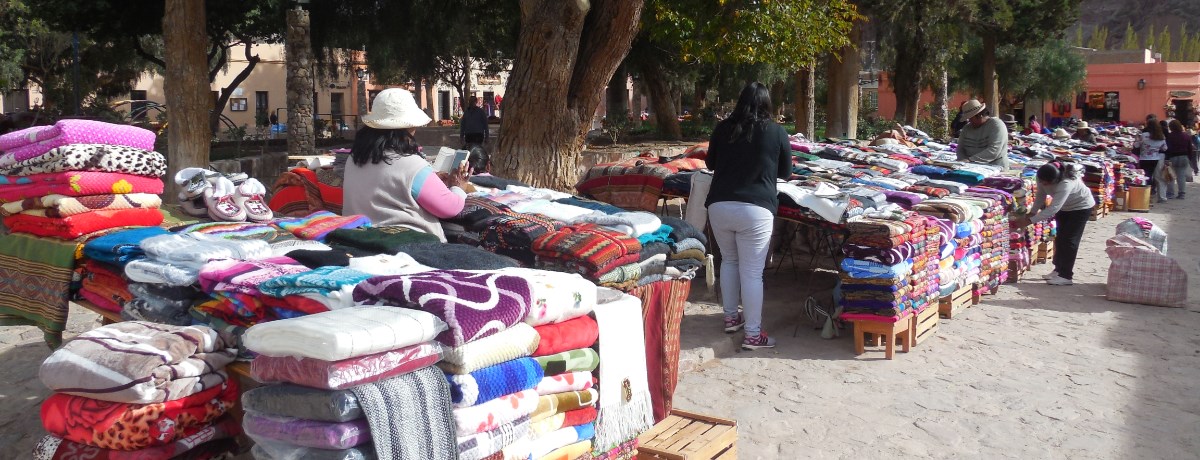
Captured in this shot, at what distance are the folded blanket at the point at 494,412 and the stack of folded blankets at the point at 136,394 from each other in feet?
2.90

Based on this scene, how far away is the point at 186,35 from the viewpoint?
11711mm

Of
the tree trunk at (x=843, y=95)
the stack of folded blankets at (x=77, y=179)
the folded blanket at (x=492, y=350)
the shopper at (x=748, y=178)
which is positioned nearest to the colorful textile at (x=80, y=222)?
the stack of folded blankets at (x=77, y=179)

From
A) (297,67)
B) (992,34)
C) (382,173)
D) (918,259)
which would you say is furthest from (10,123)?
(992,34)

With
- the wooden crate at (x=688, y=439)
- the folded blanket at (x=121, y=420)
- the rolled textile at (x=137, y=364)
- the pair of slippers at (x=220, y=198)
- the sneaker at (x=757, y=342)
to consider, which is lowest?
the sneaker at (x=757, y=342)

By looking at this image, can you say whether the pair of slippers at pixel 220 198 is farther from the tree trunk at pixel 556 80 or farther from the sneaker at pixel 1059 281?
the sneaker at pixel 1059 281

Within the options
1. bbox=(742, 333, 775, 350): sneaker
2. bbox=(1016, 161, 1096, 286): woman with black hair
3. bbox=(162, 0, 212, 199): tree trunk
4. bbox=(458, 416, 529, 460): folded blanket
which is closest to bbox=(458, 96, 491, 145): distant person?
bbox=(162, 0, 212, 199): tree trunk

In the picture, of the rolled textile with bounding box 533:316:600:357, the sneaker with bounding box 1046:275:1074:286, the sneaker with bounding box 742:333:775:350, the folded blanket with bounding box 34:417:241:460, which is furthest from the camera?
the sneaker with bounding box 1046:275:1074:286

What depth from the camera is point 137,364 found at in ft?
9.20

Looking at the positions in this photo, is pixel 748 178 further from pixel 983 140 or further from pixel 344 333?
pixel 983 140

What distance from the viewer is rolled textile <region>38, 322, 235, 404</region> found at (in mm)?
2787

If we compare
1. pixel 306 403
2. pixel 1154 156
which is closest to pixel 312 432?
pixel 306 403

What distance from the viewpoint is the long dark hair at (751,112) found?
5.85 m

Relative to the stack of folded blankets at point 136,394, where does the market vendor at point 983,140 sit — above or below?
above

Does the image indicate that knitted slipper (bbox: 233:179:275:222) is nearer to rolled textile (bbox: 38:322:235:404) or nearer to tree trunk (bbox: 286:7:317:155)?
rolled textile (bbox: 38:322:235:404)
